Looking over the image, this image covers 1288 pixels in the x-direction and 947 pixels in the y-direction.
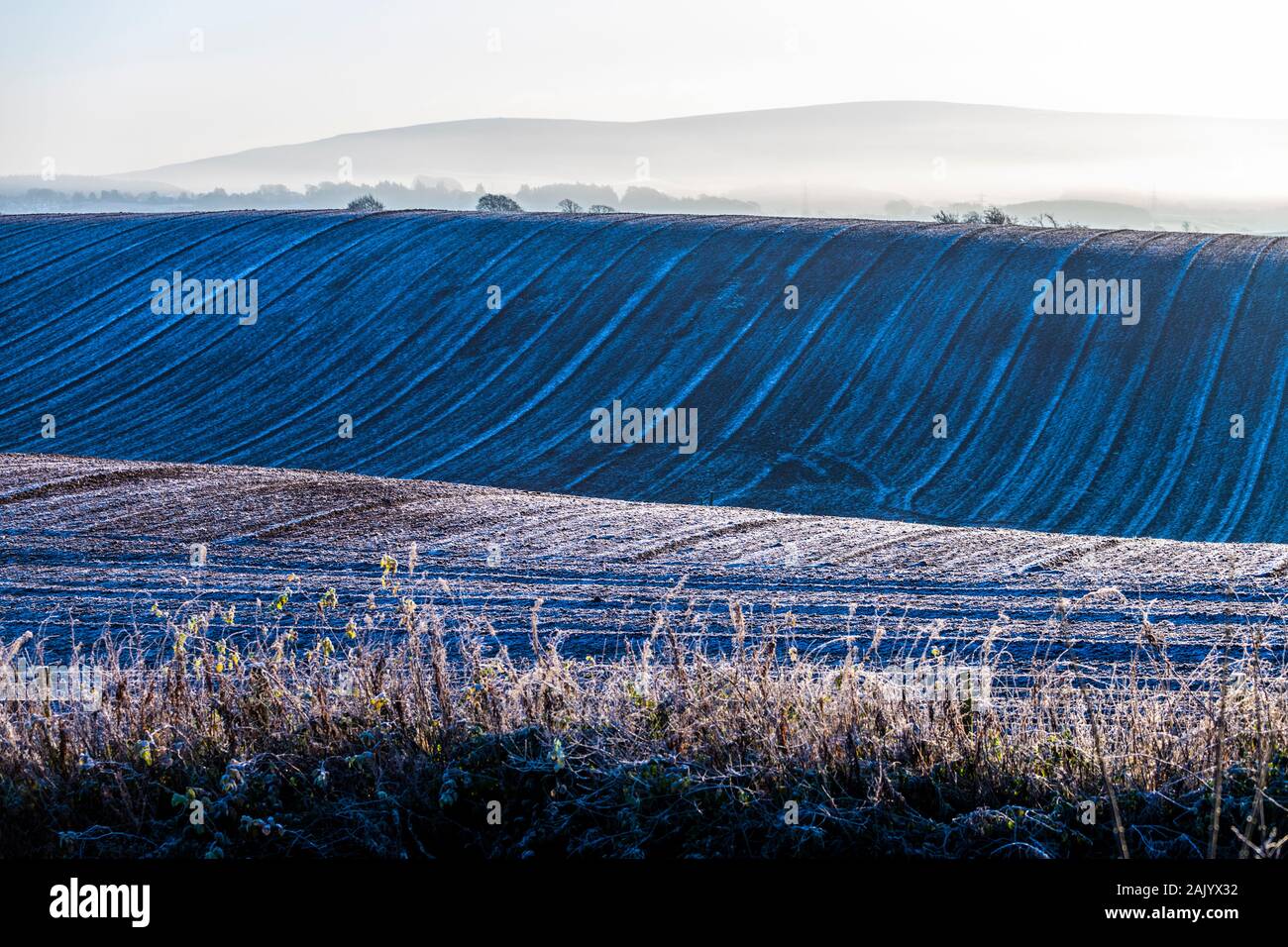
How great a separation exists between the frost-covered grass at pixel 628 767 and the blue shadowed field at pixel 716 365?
17.2m

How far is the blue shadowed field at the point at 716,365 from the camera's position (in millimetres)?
25938

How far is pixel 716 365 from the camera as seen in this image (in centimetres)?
3122

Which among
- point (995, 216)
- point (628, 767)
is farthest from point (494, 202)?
point (628, 767)

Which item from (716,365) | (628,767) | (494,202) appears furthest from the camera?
(494,202)

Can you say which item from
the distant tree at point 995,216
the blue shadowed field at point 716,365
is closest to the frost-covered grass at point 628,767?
the blue shadowed field at point 716,365

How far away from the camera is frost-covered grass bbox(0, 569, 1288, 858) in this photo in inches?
239

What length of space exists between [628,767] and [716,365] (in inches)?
993

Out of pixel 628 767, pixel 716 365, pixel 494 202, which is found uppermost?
pixel 494 202

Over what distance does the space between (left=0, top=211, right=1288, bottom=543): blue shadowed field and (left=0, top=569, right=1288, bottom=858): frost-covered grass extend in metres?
17.2

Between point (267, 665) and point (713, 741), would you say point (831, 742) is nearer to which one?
point (713, 741)

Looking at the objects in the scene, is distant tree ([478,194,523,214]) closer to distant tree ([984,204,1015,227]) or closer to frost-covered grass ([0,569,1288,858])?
distant tree ([984,204,1015,227])

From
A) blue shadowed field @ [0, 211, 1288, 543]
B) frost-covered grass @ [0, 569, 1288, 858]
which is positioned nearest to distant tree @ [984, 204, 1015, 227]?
blue shadowed field @ [0, 211, 1288, 543]

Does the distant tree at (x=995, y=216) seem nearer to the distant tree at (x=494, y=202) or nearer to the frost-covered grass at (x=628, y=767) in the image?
the distant tree at (x=494, y=202)

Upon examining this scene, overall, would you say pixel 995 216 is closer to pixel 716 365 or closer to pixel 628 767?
pixel 716 365
